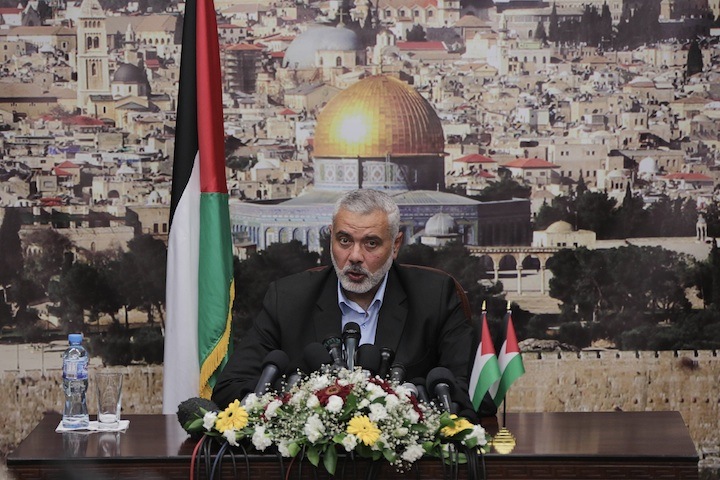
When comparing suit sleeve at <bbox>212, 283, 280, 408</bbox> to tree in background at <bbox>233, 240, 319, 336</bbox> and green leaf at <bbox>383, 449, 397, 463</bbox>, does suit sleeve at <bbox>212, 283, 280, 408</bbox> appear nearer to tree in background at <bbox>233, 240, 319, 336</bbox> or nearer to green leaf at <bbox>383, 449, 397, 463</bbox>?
green leaf at <bbox>383, 449, 397, 463</bbox>

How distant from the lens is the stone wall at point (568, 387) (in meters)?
7.35

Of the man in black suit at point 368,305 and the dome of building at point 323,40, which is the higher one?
the dome of building at point 323,40

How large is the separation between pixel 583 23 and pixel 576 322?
1.88 meters

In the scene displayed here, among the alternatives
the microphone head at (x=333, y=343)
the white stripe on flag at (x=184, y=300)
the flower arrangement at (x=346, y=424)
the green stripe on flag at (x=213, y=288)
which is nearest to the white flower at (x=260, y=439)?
the flower arrangement at (x=346, y=424)

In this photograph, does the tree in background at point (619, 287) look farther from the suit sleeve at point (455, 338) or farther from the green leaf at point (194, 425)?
the green leaf at point (194, 425)

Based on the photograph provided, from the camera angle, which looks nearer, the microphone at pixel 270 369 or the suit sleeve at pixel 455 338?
the microphone at pixel 270 369

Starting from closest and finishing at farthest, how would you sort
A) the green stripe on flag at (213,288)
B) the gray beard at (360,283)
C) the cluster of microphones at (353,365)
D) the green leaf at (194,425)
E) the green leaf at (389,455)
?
the green leaf at (389,455) → the green leaf at (194,425) → the cluster of microphones at (353,365) → the gray beard at (360,283) → the green stripe on flag at (213,288)

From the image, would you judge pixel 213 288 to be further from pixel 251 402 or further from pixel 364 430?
pixel 364 430

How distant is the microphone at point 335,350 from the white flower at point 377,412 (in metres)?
0.34

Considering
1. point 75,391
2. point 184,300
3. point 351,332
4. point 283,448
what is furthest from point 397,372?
point 184,300

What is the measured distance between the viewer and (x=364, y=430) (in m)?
3.38

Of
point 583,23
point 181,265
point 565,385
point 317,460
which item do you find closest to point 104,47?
point 181,265

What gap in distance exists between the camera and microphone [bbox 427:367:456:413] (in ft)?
12.0

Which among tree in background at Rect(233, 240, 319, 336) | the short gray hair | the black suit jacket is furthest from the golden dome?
the short gray hair
